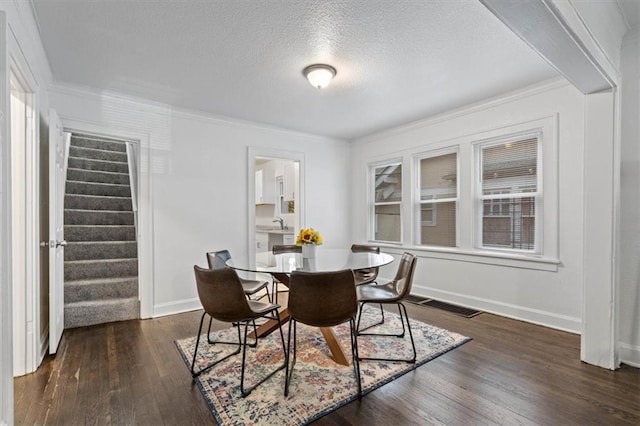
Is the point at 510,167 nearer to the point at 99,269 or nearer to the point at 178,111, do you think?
the point at 178,111

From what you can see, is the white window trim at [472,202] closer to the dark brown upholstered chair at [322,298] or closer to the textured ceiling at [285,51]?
the textured ceiling at [285,51]

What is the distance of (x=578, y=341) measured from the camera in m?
2.89

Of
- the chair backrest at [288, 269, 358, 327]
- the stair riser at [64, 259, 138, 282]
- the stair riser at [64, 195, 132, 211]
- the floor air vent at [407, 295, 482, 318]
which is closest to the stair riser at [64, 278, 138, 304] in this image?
the stair riser at [64, 259, 138, 282]

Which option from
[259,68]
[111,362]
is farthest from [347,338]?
[259,68]

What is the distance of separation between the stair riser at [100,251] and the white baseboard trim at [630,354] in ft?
16.8

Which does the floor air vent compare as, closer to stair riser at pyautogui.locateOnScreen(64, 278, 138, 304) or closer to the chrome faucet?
the chrome faucet

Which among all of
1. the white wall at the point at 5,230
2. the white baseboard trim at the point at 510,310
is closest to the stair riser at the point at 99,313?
the white wall at the point at 5,230

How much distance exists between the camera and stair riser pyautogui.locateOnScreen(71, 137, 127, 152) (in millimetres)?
5200

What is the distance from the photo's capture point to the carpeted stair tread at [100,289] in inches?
142

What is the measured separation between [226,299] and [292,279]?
469 mm

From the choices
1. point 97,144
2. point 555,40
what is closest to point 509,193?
point 555,40

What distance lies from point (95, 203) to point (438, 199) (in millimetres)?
4797

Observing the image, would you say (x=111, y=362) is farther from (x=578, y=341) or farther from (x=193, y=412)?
(x=578, y=341)

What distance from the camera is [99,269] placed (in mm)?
3955
